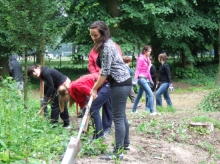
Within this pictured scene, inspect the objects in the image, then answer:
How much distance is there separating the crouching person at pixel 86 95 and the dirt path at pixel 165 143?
1.21ft

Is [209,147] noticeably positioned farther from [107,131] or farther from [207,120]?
[107,131]

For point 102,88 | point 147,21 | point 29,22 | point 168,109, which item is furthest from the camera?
point 147,21

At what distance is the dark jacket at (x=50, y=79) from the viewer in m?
6.86

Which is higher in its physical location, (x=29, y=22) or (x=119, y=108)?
(x=29, y=22)

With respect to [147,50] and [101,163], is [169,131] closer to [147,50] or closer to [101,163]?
[101,163]

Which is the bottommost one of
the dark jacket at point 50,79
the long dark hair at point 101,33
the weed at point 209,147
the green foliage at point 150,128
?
the weed at point 209,147

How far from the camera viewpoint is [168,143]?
598 cm

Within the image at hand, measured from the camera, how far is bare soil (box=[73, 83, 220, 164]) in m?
5.07

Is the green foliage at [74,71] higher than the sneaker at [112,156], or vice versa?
the green foliage at [74,71]

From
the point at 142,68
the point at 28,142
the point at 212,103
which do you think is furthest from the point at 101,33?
the point at 212,103

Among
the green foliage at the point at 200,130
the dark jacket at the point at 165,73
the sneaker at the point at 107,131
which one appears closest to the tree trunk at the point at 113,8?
the dark jacket at the point at 165,73

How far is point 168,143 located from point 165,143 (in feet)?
0.21

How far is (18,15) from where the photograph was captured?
7.36 m

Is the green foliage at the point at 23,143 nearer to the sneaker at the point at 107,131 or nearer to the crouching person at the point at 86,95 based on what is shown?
the crouching person at the point at 86,95
